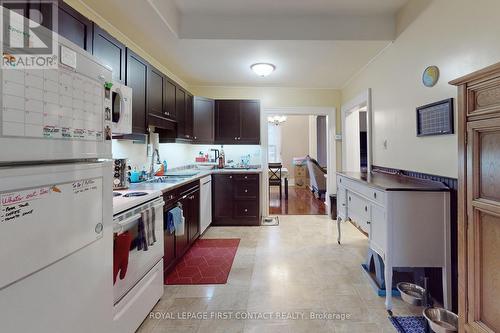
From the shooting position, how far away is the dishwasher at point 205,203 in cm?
367

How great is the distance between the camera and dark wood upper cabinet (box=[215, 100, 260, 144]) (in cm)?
467

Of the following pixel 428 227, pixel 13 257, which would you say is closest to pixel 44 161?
pixel 13 257

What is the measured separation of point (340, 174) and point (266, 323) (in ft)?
6.71

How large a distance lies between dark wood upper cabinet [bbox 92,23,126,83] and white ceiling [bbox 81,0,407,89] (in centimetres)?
49

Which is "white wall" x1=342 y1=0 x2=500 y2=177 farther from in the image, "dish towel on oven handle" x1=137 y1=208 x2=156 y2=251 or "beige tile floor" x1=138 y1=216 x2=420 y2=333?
"dish towel on oven handle" x1=137 y1=208 x2=156 y2=251

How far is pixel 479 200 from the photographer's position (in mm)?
1243

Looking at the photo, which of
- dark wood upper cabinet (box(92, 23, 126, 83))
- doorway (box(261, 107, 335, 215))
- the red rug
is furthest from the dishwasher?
dark wood upper cabinet (box(92, 23, 126, 83))

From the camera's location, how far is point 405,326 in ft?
5.90

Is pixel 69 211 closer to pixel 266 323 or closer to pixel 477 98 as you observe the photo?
pixel 266 323

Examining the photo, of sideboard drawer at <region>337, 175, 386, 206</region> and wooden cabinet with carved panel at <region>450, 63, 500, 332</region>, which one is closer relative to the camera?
wooden cabinet with carved panel at <region>450, 63, 500, 332</region>

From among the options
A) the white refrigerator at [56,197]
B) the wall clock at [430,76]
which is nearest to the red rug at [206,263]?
the white refrigerator at [56,197]

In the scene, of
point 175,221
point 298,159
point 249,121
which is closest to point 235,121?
point 249,121

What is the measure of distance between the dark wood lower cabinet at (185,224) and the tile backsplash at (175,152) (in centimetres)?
67

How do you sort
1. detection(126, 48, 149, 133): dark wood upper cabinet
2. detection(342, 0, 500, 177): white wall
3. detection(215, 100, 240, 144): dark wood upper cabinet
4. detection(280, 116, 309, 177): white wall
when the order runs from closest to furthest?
detection(342, 0, 500, 177): white wall < detection(126, 48, 149, 133): dark wood upper cabinet < detection(215, 100, 240, 144): dark wood upper cabinet < detection(280, 116, 309, 177): white wall
